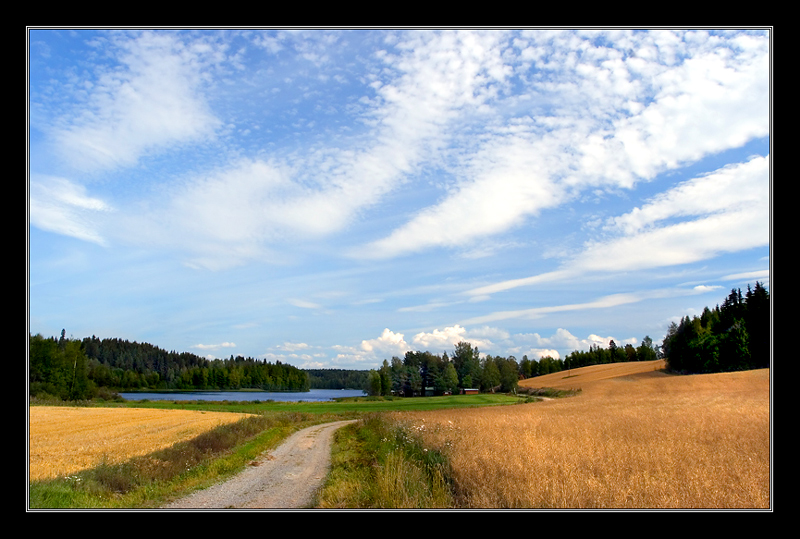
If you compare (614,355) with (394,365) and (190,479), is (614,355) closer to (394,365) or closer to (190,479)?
(394,365)

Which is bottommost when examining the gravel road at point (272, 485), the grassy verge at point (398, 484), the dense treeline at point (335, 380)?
the dense treeline at point (335, 380)

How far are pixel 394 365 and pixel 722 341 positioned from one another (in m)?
58.2

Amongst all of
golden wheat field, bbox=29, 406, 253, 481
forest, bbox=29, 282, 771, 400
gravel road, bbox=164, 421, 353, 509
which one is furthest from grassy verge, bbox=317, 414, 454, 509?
forest, bbox=29, 282, 771, 400

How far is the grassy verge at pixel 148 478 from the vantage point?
40.3 ft

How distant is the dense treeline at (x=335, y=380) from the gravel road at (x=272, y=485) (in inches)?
2987

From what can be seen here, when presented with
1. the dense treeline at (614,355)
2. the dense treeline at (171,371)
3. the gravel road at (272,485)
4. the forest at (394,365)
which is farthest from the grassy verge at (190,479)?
the dense treeline at (614,355)

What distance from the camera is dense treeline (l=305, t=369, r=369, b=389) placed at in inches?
3957

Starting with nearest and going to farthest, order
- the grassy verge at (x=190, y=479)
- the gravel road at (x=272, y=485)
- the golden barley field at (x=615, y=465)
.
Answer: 1. the golden barley field at (x=615, y=465)
2. the grassy verge at (x=190, y=479)
3. the gravel road at (x=272, y=485)

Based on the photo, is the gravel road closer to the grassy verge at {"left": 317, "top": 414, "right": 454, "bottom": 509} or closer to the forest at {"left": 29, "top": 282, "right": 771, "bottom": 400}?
the grassy verge at {"left": 317, "top": 414, "right": 454, "bottom": 509}

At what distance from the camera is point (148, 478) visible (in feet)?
49.0

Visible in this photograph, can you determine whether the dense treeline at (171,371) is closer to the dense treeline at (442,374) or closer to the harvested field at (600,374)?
the dense treeline at (442,374)
